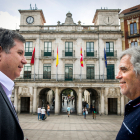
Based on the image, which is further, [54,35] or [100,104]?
[54,35]

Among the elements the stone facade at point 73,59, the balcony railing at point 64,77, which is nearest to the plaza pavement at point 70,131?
the stone facade at point 73,59

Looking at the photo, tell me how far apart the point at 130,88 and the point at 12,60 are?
1596 millimetres

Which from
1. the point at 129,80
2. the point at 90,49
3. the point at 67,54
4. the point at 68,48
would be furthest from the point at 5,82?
the point at 90,49

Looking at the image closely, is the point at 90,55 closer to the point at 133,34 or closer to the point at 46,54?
the point at 46,54

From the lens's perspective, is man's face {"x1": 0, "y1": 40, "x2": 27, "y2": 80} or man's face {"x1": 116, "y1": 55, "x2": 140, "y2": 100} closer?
man's face {"x1": 0, "y1": 40, "x2": 27, "y2": 80}

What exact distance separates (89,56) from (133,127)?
77.1 feet

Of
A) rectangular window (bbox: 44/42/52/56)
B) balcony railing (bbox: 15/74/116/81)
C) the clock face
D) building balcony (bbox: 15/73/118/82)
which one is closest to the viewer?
building balcony (bbox: 15/73/118/82)

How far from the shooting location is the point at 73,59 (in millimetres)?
24266

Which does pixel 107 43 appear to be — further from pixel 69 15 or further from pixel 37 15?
pixel 37 15

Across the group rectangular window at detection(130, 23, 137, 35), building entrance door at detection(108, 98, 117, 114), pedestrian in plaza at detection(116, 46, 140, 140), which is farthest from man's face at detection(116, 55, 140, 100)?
rectangular window at detection(130, 23, 137, 35)

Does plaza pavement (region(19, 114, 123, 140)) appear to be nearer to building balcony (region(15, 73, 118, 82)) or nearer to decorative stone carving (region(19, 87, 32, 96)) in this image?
decorative stone carving (region(19, 87, 32, 96))

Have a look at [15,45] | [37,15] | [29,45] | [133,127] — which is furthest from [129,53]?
[37,15]

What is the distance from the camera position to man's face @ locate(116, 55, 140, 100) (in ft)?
5.95

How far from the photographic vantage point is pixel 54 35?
2494 cm
